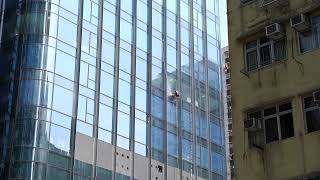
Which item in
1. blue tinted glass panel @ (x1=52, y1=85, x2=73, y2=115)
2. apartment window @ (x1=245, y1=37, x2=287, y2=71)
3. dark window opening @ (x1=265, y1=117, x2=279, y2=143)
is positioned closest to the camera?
dark window opening @ (x1=265, y1=117, x2=279, y2=143)

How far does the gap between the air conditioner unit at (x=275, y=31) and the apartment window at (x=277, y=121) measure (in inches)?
68.5

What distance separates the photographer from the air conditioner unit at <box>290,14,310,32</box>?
15.0m

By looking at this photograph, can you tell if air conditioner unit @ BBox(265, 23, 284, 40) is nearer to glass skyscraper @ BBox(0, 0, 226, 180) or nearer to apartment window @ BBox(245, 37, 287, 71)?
apartment window @ BBox(245, 37, 287, 71)

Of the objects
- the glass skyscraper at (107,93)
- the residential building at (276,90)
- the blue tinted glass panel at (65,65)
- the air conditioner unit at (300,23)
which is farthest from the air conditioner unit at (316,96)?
the blue tinted glass panel at (65,65)

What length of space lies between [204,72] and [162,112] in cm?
619

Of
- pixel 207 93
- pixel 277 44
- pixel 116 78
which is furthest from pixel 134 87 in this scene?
pixel 277 44

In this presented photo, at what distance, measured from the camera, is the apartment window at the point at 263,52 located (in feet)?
51.1

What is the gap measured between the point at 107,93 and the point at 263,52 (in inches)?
772

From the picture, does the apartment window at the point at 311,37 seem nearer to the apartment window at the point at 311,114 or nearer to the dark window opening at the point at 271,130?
the apartment window at the point at 311,114

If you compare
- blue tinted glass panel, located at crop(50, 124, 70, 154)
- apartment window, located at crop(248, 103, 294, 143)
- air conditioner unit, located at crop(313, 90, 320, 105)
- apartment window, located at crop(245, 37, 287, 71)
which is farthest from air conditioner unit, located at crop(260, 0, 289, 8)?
blue tinted glass panel, located at crop(50, 124, 70, 154)

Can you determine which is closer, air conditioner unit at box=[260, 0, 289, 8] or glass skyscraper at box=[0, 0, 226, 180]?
air conditioner unit at box=[260, 0, 289, 8]

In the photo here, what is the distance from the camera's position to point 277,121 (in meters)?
14.9

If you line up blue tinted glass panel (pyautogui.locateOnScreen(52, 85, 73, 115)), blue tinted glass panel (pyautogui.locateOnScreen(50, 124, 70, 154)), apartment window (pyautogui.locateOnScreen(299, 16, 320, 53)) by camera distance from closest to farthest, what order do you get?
1. apartment window (pyautogui.locateOnScreen(299, 16, 320, 53))
2. blue tinted glass panel (pyautogui.locateOnScreen(50, 124, 70, 154))
3. blue tinted glass panel (pyautogui.locateOnScreen(52, 85, 73, 115))

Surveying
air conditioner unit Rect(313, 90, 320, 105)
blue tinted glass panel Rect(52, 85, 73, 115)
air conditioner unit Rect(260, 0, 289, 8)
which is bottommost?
air conditioner unit Rect(313, 90, 320, 105)
